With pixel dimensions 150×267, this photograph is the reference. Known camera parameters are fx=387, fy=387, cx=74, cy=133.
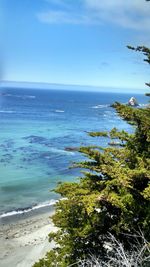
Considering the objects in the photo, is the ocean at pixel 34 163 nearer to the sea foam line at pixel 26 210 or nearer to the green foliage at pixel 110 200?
the sea foam line at pixel 26 210

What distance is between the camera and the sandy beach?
19881 millimetres

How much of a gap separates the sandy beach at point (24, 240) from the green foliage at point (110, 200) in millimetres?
7227

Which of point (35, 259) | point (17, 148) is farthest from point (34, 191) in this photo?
point (17, 148)

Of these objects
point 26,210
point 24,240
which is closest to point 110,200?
point 24,240

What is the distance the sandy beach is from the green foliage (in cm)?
723

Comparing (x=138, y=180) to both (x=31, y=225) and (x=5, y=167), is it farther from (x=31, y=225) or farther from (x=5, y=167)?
(x=5, y=167)

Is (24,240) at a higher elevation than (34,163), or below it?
below

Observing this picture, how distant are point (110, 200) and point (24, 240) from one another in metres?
13.0

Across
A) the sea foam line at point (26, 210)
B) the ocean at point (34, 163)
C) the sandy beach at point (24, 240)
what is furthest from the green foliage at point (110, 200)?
the sea foam line at point (26, 210)

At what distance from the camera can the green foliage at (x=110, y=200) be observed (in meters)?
11.6

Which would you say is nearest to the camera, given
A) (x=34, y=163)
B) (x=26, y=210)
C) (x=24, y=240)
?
(x=24, y=240)

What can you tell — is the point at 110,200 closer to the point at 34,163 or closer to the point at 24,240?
the point at 24,240

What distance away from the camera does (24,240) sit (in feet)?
74.9

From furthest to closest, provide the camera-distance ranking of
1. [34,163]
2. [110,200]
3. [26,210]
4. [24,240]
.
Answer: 1. [34,163]
2. [26,210]
3. [24,240]
4. [110,200]
